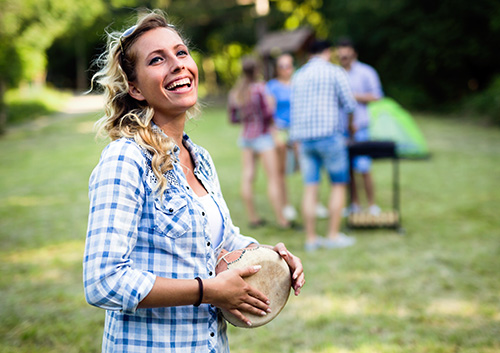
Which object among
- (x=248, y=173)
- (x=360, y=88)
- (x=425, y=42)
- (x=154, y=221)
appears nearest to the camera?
(x=154, y=221)

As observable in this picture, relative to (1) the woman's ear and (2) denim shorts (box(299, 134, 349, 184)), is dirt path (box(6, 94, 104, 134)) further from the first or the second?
(1) the woman's ear

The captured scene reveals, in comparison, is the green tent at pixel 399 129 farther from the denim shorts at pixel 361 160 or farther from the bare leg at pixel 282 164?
the bare leg at pixel 282 164

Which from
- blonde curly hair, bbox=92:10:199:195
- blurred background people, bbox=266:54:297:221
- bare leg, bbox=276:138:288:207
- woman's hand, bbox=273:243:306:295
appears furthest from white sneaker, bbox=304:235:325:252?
blonde curly hair, bbox=92:10:199:195

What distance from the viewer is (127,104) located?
1798mm

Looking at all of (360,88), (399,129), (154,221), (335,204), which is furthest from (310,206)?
(399,129)

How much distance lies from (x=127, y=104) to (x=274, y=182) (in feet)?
15.8

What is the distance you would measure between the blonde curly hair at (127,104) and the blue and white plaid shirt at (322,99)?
12.1 feet

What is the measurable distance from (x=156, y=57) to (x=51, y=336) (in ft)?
9.82

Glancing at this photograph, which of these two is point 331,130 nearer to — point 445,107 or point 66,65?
point 445,107

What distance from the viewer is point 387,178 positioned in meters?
9.70

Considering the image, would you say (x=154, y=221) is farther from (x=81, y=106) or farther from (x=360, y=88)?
(x=81, y=106)

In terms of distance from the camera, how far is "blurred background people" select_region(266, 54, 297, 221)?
664 cm

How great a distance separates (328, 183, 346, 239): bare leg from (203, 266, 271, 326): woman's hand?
400cm

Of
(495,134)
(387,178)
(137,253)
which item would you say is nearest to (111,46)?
(137,253)
